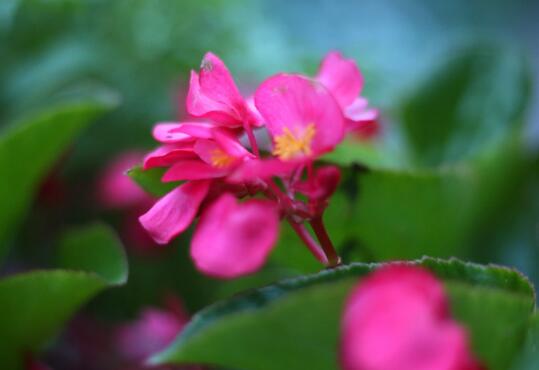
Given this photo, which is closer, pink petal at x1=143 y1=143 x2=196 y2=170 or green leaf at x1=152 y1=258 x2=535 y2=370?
green leaf at x1=152 y1=258 x2=535 y2=370

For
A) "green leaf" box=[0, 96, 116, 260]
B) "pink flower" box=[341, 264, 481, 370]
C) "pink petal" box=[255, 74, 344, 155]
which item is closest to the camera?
"pink flower" box=[341, 264, 481, 370]

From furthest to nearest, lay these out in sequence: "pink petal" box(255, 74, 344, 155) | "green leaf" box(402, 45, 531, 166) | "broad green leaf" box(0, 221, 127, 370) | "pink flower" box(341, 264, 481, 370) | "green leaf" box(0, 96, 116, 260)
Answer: "green leaf" box(402, 45, 531, 166), "green leaf" box(0, 96, 116, 260), "broad green leaf" box(0, 221, 127, 370), "pink petal" box(255, 74, 344, 155), "pink flower" box(341, 264, 481, 370)

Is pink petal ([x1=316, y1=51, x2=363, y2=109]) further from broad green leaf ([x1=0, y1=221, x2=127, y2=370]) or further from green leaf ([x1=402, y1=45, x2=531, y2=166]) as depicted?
green leaf ([x1=402, y1=45, x2=531, y2=166])

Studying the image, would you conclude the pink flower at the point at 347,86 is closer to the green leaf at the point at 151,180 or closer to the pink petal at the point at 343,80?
the pink petal at the point at 343,80

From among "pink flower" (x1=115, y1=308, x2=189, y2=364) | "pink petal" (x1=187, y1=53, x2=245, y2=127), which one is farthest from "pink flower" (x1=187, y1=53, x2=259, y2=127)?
"pink flower" (x1=115, y1=308, x2=189, y2=364)

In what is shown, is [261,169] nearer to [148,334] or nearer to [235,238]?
[235,238]

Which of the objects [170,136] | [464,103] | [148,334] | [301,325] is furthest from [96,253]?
[464,103]
